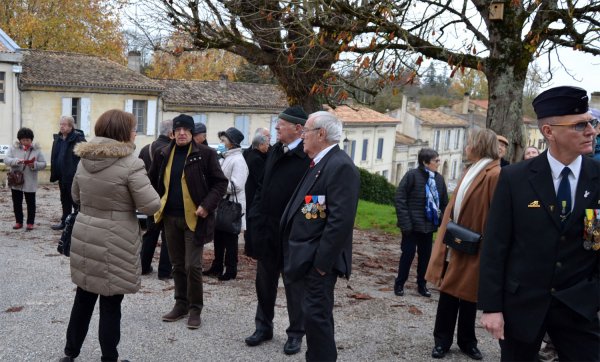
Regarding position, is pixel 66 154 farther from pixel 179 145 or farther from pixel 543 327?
pixel 543 327

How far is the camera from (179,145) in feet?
19.4

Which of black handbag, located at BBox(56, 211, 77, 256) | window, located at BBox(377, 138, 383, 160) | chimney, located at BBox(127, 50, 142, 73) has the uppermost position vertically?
chimney, located at BBox(127, 50, 142, 73)

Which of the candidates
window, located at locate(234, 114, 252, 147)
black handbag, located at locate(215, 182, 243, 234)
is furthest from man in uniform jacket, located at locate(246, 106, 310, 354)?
window, located at locate(234, 114, 252, 147)

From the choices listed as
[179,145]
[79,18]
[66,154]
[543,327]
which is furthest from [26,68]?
[543,327]

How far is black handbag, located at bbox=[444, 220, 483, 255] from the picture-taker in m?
4.90

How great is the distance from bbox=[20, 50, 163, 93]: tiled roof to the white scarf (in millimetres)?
26568

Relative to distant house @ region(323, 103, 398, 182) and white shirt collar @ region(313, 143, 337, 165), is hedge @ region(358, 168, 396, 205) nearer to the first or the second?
distant house @ region(323, 103, 398, 182)

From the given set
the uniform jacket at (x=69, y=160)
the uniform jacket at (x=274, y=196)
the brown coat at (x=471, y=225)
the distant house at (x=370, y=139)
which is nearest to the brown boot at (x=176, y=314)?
the uniform jacket at (x=274, y=196)

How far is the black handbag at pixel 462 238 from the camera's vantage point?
490 cm

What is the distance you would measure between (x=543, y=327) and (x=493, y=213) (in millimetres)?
654

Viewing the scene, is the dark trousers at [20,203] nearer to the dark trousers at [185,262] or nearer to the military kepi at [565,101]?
the dark trousers at [185,262]

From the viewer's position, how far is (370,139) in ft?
161

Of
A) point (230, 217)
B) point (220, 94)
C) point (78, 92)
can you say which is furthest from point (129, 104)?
point (230, 217)

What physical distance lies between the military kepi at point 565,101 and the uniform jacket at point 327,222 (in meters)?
1.41
